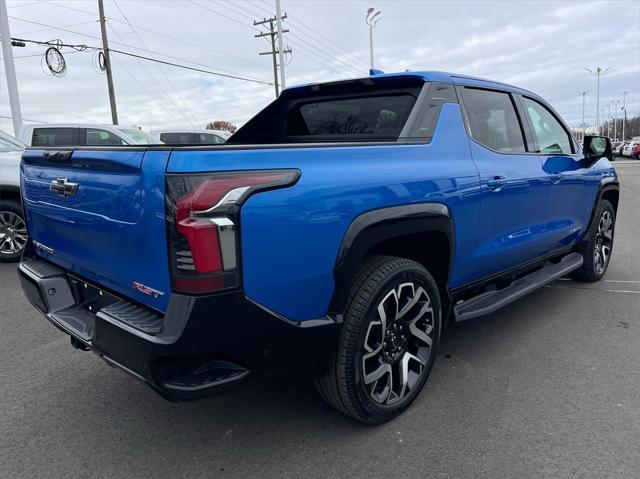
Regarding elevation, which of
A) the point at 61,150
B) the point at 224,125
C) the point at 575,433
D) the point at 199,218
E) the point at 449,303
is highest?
the point at 224,125

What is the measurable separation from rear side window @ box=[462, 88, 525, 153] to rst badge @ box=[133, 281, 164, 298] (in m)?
2.16

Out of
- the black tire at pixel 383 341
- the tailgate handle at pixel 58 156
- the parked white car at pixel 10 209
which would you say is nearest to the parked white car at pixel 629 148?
the parked white car at pixel 10 209

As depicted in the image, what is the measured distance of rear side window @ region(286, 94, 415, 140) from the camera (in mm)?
3334

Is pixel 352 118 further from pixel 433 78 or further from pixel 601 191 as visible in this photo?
pixel 601 191

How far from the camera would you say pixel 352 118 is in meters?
3.66

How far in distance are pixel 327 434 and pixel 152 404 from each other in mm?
1070

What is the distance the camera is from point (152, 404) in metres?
2.95

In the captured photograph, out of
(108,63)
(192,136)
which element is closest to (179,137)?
(192,136)

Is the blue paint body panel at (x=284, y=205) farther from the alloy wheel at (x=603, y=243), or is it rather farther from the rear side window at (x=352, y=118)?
the alloy wheel at (x=603, y=243)

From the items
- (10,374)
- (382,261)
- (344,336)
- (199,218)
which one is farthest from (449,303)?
(10,374)

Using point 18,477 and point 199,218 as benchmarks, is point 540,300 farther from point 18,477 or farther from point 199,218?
point 18,477

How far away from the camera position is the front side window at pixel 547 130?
4.02 metres

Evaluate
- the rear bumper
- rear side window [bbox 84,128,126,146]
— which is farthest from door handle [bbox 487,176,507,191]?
rear side window [bbox 84,128,126,146]

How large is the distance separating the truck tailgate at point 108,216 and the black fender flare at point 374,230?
761 mm
